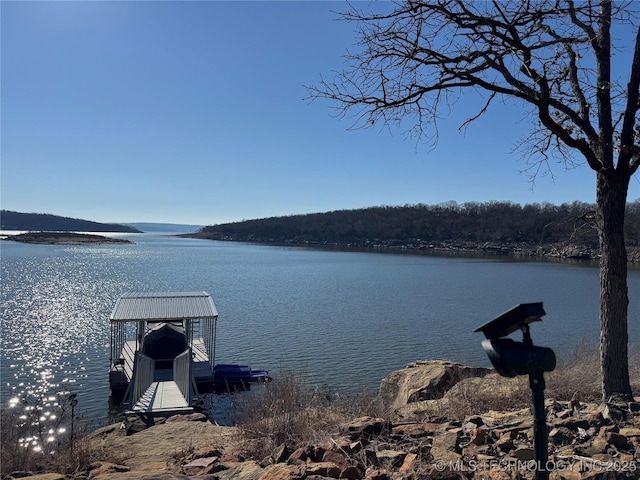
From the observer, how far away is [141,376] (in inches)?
553

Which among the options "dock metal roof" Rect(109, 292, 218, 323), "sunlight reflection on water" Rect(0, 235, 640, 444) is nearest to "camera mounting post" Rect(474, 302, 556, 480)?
"sunlight reflection on water" Rect(0, 235, 640, 444)

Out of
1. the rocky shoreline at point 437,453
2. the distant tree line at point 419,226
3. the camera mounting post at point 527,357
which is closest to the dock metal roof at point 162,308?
the rocky shoreline at point 437,453

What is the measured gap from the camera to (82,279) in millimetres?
44656

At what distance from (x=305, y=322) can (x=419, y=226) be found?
110m

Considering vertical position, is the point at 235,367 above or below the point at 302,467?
below

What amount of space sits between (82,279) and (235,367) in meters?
33.7

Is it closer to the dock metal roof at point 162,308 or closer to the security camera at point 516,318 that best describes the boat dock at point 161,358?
the dock metal roof at point 162,308

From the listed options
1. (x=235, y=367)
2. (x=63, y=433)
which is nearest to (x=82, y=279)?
(x=235, y=367)

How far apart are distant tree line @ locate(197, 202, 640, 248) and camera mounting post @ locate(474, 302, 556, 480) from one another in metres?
99.0

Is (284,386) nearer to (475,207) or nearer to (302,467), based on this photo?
(302,467)

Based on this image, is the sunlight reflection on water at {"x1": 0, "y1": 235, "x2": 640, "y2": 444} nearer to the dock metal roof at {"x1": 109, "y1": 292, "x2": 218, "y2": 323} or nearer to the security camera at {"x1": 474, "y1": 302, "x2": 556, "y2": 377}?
the dock metal roof at {"x1": 109, "y1": 292, "x2": 218, "y2": 323}

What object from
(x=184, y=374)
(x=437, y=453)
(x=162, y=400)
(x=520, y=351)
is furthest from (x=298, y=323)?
(x=520, y=351)

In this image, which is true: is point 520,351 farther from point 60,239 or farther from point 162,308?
point 60,239

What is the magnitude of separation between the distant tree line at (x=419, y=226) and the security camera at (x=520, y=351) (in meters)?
99.0
